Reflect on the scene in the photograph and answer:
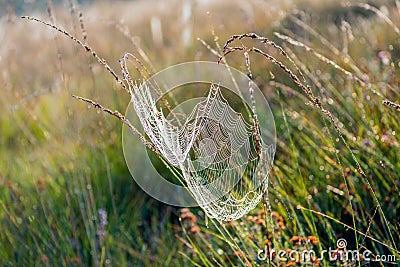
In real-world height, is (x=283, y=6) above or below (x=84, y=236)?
above

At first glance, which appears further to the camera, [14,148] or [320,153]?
[14,148]

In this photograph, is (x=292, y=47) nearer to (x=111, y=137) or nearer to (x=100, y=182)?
(x=111, y=137)

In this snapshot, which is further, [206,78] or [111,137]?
[206,78]

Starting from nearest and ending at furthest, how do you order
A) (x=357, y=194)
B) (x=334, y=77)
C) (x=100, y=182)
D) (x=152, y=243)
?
1. (x=357, y=194)
2. (x=152, y=243)
3. (x=100, y=182)
4. (x=334, y=77)

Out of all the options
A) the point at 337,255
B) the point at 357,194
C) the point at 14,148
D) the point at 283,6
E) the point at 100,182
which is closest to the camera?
the point at 337,255

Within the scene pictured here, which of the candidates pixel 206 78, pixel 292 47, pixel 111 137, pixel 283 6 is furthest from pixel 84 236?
pixel 283 6

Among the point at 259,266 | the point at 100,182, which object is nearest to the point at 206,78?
the point at 100,182

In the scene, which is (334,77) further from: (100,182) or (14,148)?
(14,148)

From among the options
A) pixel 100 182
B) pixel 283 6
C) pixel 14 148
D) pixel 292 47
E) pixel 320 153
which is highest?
pixel 283 6

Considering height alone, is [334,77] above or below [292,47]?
below
